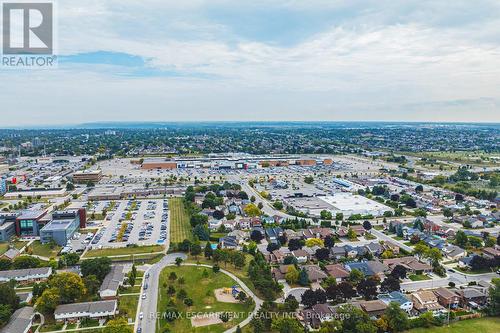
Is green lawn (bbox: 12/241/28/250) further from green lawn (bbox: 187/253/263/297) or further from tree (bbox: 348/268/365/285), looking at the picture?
tree (bbox: 348/268/365/285)

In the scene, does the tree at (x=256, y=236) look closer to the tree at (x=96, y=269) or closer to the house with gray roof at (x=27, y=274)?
the tree at (x=96, y=269)

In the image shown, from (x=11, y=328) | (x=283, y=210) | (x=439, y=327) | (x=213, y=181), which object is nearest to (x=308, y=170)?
(x=213, y=181)

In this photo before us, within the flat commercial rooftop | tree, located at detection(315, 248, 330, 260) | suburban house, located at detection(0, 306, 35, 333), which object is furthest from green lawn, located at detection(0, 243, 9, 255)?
the flat commercial rooftop

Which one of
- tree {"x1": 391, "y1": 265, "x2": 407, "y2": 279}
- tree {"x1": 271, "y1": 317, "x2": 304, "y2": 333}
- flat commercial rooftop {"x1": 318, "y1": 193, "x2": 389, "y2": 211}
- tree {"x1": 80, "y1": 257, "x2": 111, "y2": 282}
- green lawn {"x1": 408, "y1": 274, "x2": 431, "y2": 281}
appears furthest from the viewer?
flat commercial rooftop {"x1": 318, "y1": 193, "x2": 389, "y2": 211}

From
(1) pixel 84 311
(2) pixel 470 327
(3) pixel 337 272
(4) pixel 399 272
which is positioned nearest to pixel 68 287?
(1) pixel 84 311

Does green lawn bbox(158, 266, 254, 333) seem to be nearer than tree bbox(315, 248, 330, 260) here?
Yes

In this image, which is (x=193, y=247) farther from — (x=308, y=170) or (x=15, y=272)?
(x=308, y=170)

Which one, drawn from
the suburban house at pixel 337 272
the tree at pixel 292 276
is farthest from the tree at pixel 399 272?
the tree at pixel 292 276
